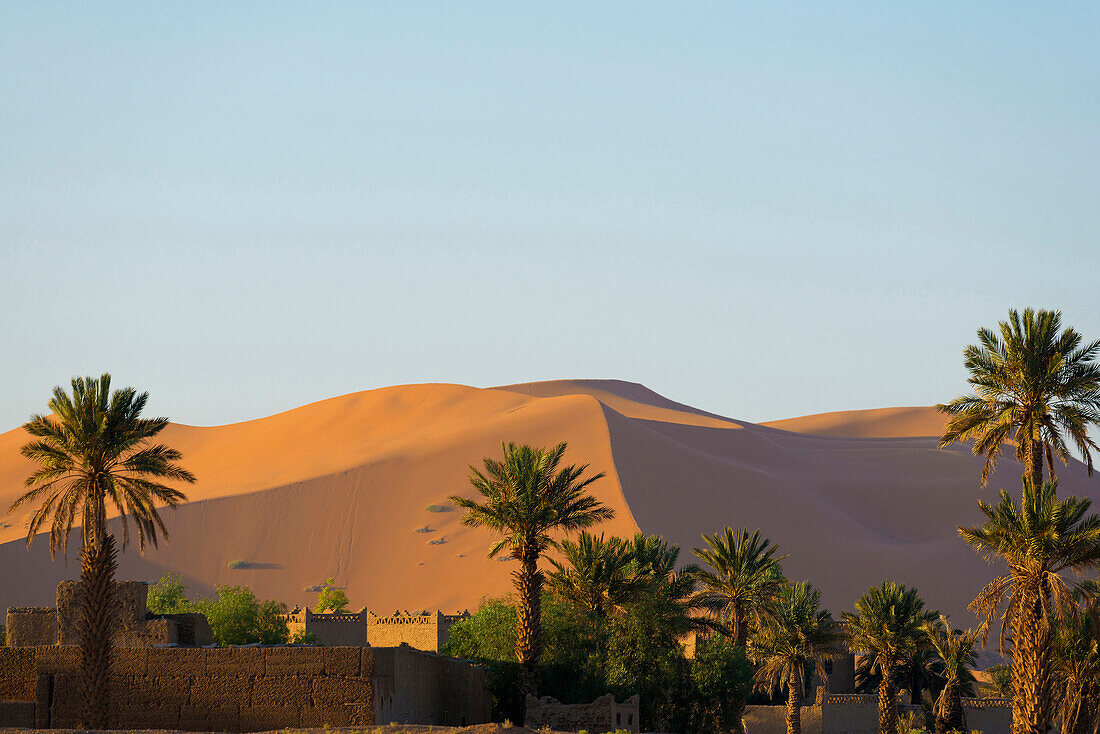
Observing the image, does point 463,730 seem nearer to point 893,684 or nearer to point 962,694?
point 893,684

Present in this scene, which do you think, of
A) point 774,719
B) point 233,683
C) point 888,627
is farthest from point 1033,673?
point 774,719

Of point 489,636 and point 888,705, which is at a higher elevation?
point 489,636

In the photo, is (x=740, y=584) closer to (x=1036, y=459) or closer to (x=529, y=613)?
(x=529, y=613)

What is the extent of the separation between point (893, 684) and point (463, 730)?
21.6 metres

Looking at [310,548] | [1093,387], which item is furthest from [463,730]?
[310,548]

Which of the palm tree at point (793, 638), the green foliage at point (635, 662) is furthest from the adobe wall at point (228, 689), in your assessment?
the palm tree at point (793, 638)

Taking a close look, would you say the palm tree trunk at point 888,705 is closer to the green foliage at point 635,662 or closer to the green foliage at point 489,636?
the green foliage at point 635,662

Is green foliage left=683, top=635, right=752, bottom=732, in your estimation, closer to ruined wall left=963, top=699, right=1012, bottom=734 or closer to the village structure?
the village structure

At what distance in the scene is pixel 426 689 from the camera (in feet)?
107

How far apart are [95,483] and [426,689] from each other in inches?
342

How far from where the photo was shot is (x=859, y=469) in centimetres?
13738

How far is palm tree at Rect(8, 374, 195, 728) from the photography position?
29.0 metres

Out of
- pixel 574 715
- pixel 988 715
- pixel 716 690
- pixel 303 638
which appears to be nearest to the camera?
pixel 574 715

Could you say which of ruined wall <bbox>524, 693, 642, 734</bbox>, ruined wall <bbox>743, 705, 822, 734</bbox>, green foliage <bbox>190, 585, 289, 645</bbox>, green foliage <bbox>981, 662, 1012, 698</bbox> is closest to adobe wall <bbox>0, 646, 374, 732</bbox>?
ruined wall <bbox>524, 693, 642, 734</bbox>
